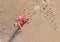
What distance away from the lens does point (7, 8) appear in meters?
5.10

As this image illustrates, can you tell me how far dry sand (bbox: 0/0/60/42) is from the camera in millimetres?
4871

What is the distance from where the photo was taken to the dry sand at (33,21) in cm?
487

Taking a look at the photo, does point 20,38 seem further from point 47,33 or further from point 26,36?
point 47,33

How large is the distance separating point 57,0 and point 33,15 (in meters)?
0.54

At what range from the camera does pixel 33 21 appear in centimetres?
497

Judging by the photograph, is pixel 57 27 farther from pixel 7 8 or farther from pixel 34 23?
pixel 7 8

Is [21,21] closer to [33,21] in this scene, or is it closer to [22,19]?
[22,19]

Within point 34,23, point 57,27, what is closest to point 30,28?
point 34,23

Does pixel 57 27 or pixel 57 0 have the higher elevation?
pixel 57 0

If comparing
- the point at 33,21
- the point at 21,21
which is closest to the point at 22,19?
the point at 21,21

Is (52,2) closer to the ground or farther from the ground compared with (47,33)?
farther from the ground

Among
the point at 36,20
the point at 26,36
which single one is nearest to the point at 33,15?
the point at 36,20

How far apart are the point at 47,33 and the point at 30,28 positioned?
1.02 ft

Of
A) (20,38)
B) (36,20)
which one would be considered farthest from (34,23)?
(20,38)
